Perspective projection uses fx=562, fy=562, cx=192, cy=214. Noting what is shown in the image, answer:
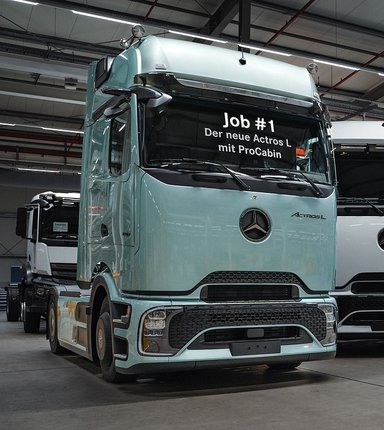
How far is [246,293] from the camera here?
16.4 ft

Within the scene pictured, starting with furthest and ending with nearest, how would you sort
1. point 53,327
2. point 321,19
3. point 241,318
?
point 321,19 → point 53,327 → point 241,318

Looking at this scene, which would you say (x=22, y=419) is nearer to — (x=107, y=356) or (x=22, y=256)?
(x=107, y=356)

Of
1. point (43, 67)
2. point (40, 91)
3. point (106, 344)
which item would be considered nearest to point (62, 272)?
point (43, 67)

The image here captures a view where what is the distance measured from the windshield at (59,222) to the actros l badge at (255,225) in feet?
21.6

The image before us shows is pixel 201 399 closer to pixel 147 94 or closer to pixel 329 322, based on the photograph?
pixel 329 322

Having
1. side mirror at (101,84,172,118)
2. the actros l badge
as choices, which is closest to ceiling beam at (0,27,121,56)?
side mirror at (101,84,172,118)

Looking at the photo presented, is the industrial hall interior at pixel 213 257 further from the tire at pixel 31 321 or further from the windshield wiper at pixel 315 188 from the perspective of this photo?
the tire at pixel 31 321

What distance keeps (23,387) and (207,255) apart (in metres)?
2.34

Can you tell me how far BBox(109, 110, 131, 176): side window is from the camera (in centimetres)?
493

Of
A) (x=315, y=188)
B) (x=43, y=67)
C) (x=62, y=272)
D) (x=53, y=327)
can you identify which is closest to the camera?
(x=315, y=188)

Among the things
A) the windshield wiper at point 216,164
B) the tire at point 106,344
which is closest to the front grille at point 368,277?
the windshield wiper at point 216,164

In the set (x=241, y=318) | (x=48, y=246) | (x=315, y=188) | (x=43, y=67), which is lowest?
(x=241, y=318)

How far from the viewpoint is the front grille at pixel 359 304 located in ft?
21.9

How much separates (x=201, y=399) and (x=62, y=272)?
21.5 feet
